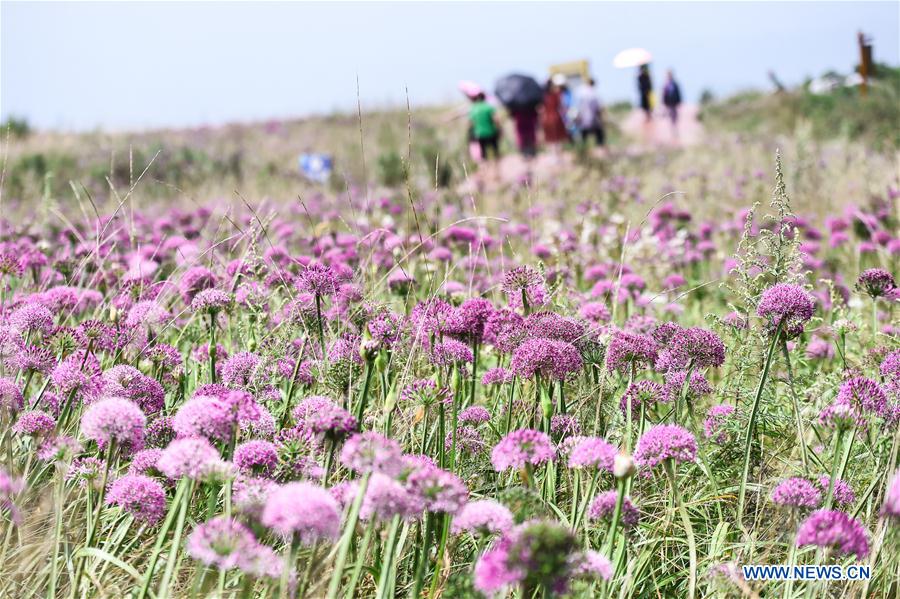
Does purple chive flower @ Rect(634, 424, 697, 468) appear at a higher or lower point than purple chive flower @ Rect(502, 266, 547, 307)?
lower

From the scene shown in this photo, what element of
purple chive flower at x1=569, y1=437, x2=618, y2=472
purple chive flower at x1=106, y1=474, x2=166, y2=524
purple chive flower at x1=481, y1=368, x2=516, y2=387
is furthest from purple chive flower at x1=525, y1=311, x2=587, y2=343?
purple chive flower at x1=106, y1=474, x2=166, y2=524

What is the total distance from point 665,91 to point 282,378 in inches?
749

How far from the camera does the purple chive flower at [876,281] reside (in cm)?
277

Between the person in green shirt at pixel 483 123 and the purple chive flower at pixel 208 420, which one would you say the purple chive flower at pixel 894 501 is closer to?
the purple chive flower at pixel 208 420

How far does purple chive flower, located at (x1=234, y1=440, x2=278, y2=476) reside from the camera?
5.49 feet

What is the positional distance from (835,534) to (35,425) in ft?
5.61

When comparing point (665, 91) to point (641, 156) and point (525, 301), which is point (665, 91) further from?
point (525, 301)

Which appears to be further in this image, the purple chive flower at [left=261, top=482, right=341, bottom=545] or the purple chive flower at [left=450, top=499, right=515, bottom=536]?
the purple chive flower at [left=450, top=499, right=515, bottom=536]

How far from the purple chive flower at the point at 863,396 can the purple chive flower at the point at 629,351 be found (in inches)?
20.0

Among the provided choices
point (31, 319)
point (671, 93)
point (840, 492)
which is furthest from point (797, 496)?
point (671, 93)

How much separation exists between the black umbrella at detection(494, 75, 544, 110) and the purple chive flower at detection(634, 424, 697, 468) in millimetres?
14498

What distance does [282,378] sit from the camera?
103 inches

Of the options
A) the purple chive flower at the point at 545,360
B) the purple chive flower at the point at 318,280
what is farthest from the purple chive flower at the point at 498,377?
the purple chive flower at the point at 318,280

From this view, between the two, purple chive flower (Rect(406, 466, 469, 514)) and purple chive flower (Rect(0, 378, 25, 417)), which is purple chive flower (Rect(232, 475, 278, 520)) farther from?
purple chive flower (Rect(0, 378, 25, 417))
